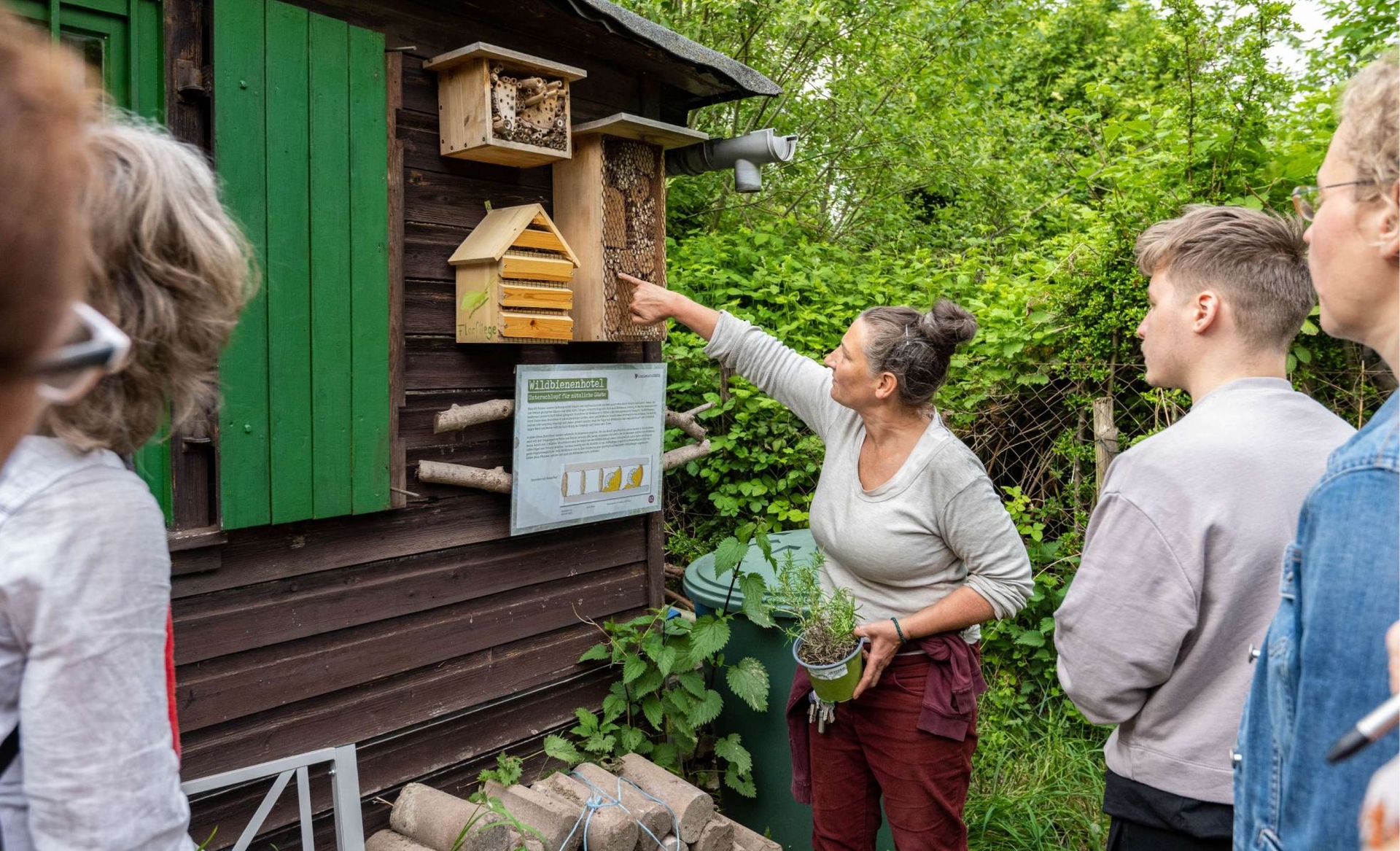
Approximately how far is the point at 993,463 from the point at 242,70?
3.52 m

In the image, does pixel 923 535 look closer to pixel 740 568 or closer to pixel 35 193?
pixel 740 568

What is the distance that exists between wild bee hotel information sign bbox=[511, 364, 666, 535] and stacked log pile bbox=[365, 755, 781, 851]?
0.86 meters

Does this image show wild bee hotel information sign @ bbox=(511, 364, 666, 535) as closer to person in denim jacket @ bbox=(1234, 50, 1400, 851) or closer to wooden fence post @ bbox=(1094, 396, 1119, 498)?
wooden fence post @ bbox=(1094, 396, 1119, 498)

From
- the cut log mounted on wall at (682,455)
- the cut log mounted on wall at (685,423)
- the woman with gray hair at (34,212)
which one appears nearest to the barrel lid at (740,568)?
the cut log mounted on wall at (682,455)

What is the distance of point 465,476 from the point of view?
2.95 meters

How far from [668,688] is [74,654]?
267 centimetres

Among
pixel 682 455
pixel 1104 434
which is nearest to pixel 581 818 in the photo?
pixel 682 455

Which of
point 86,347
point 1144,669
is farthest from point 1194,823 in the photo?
point 86,347

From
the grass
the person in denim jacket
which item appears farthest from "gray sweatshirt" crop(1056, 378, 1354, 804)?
→ the grass

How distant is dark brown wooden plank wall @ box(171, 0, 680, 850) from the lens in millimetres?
2484

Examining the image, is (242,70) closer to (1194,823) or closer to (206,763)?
(206,763)

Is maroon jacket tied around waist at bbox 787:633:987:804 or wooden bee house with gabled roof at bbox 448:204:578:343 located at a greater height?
wooden bee house with gabled roof at bbox 448:204:578:343

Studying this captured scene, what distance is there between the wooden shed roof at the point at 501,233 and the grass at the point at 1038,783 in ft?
8.46

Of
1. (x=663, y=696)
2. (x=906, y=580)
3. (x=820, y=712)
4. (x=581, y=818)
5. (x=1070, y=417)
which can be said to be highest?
(x=1070, y=417)
